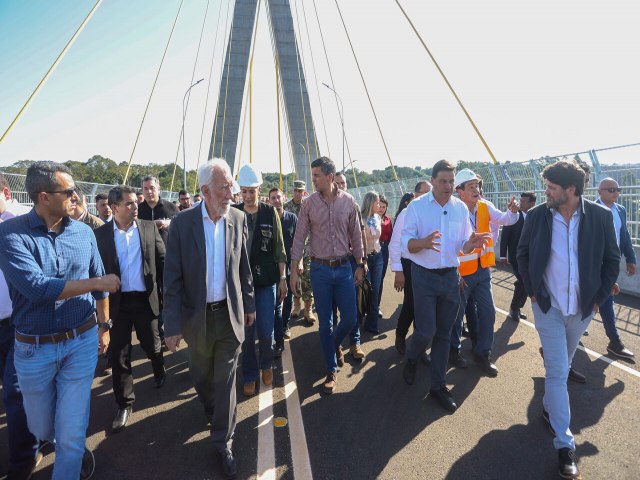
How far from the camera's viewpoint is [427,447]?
2.73 metres

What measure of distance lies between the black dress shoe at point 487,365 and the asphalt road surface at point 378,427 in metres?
0.08

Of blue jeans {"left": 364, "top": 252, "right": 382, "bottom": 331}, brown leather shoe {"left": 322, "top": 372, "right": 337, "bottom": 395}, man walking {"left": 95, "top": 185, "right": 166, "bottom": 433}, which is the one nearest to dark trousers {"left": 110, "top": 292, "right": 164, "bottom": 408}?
man walking {"left": 95, "top": 185, "right": 166, "bottom": 433}

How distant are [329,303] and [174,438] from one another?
5.69ft

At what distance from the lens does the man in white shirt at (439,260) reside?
10.7 ft

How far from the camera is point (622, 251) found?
4723mm

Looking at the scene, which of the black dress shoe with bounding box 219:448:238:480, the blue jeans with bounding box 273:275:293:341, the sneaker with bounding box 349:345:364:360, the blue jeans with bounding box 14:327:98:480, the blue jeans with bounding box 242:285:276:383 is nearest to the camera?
the blue jeans with bounding box 14:327:98:480

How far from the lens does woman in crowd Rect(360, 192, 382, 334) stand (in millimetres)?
5054

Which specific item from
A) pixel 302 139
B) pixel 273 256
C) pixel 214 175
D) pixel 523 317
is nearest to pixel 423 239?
pixel 273 256

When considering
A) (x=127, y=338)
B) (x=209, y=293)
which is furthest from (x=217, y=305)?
(x=127, y=338)

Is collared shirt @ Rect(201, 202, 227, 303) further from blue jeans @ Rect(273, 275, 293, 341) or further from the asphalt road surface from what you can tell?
blue jeans @ Rect(273, 275, 293, 341)

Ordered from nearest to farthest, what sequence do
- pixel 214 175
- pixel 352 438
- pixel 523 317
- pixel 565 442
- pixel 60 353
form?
1. pixel 60 353
2. pixel 565 442
3. pixel 214 175
4. pixel 352 438
5. pixel 523 317

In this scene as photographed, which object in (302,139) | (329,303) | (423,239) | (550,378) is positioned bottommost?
(550,378)

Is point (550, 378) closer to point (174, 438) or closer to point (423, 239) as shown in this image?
point (423, 239)

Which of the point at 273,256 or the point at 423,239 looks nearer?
the point at 423,239
